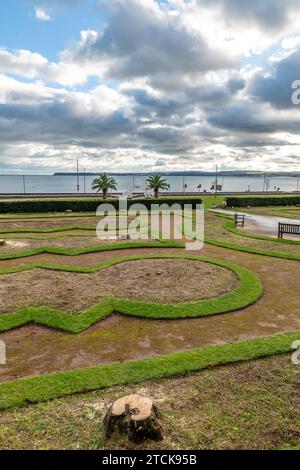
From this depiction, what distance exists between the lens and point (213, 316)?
959 cm

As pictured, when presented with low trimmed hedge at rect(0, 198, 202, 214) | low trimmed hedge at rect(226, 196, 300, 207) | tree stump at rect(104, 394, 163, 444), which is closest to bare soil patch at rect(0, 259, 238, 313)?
tree stump at rect(104, 394, 163, 444)

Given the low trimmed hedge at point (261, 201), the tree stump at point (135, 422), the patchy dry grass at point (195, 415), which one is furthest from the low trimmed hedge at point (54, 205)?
the tree stump at point (135, 422)

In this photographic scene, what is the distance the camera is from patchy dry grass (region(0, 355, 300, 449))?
4734 millimetres

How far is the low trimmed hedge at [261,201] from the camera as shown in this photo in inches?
1716

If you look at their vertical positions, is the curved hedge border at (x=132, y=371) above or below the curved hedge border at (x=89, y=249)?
below

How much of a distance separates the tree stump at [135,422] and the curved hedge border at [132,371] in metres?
1.44

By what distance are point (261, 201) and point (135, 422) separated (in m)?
44.1

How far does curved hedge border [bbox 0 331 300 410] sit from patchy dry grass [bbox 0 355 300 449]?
0.18 meters

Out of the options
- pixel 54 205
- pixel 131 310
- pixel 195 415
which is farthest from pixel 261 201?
pixel 195 415

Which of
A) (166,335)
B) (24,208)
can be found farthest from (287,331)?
(24,208)

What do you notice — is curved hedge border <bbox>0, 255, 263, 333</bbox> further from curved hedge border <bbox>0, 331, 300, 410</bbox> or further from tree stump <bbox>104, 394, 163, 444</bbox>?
tree stump <bbox>104, 394, 163, 444</bbox>

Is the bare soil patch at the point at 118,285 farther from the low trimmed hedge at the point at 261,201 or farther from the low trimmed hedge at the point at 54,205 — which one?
the low trimmed hedge at the point at 261,201

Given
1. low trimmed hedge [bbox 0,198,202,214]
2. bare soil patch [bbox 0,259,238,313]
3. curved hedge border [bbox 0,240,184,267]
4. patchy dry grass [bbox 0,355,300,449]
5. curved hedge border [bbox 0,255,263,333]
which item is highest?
low trimmed hedge [bbox 0,198,202,214]

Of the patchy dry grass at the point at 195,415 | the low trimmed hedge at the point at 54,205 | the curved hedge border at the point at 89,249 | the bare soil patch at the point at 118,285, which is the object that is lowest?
the patchy dry grass at the point at 195,415
